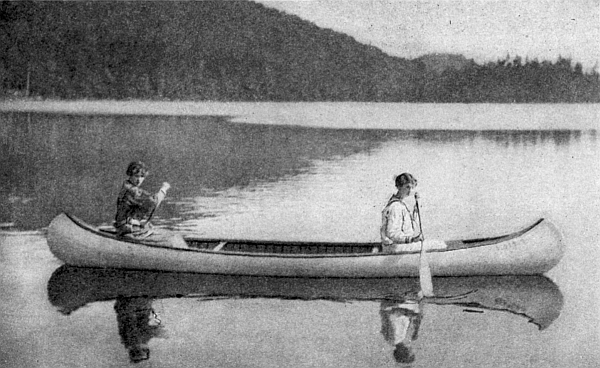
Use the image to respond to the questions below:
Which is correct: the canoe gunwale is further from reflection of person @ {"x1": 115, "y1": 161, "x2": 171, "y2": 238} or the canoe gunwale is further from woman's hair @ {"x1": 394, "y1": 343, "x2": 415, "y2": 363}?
woman's hair @ {"x1": 394, "y1": 343, "x2": 415, "y2": 363}

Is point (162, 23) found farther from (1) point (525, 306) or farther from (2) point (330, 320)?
(1) point (525, 306)

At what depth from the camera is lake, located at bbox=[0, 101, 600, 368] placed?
4281 millimetres

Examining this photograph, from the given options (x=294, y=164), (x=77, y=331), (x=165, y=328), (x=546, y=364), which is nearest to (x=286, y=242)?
(x=294, y=164)

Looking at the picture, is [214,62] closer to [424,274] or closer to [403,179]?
[403,179]

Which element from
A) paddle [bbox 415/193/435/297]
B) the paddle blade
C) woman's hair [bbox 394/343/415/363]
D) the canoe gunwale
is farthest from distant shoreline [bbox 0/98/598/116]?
woman's hair [bbox 394/343/415/363]

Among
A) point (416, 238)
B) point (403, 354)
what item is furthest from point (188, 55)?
point (403, 354)

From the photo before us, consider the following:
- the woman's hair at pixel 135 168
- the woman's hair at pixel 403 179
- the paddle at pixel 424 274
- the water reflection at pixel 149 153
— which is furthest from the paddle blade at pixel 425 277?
the woman's hair at pixel 135 168

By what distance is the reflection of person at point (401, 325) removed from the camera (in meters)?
4.20

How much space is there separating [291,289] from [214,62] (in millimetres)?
1449

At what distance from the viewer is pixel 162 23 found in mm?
4629

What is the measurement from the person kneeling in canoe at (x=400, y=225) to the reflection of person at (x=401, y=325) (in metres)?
0.33

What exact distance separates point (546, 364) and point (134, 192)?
2545 millimetres

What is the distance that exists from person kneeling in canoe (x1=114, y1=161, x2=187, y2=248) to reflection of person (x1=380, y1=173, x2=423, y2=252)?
3.94 feet

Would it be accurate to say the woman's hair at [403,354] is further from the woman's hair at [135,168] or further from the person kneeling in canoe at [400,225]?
the woman's hair at [135,168]
